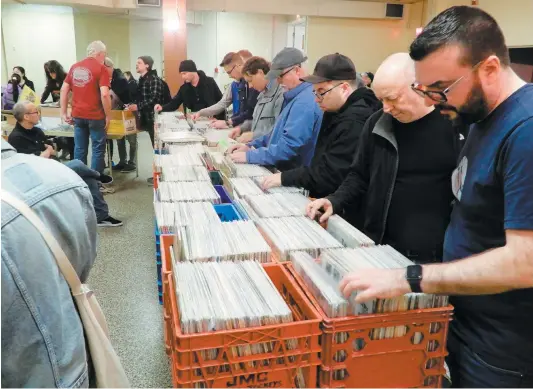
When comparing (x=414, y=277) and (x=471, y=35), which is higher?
(x=471, y=35)

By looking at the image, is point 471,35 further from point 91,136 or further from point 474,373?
point 91,136

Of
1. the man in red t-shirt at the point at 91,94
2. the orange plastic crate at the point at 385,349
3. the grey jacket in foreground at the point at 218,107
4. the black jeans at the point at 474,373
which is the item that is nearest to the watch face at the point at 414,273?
the orange plastic crate at the point at 385,349

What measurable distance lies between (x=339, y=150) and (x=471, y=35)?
1249mm

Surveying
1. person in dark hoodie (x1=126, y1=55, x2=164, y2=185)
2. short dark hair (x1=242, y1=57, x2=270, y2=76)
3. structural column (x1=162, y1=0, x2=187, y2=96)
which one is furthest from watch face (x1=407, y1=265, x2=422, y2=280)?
structural column (x1=162, y1=0, x2=187, y2=96)

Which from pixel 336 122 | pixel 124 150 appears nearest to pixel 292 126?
pixel 336 122

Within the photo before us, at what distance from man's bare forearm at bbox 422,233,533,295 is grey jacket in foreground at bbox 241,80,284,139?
2.59m

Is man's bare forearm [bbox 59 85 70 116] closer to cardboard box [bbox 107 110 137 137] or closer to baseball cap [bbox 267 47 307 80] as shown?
cardboard box [bbox 107 110 137 137]

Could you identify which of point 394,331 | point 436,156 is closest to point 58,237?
point 394,331

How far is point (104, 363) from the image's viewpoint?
1.00 meters

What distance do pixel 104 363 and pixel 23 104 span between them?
4863 mm

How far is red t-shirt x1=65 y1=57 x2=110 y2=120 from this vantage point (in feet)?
18.4

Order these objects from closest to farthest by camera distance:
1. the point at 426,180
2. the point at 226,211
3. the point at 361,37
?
the point at 426,180 → the point at 226,211 → the point at 361,37

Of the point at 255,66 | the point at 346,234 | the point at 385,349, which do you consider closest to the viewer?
the point at 385,349

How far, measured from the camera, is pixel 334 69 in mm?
2328
